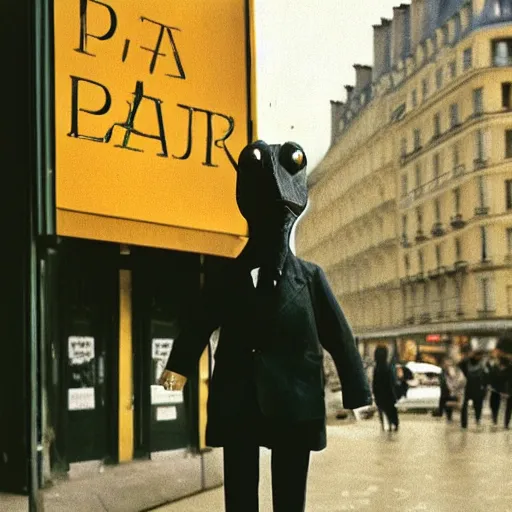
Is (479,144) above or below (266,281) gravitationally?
above

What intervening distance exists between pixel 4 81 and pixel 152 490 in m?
3.38

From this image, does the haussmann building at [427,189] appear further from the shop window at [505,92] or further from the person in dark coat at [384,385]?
the person in dark coat at [384,385]

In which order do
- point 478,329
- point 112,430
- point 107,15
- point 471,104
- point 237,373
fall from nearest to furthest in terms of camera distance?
point 237,373 < point 107,15 < point 112,430 < point 478,329 < point 471,104

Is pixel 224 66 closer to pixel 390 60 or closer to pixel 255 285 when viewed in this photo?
pixel 255 285

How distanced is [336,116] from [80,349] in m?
7.38

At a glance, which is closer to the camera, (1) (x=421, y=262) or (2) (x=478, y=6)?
(1) (x=421, y=262)

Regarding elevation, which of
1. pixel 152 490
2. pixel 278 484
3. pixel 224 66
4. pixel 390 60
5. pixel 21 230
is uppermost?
pixel 390 60

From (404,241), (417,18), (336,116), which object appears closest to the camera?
(336,116)

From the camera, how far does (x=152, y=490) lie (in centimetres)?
848

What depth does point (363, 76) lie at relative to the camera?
16.7m

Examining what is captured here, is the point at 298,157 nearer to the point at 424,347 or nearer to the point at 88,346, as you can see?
the point at 88,346

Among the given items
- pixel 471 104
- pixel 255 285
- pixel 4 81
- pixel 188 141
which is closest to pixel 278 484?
pixel 255 285

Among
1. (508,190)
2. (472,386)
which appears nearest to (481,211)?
(508,190)

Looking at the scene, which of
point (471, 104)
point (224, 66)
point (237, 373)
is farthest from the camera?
point (471, 104)
